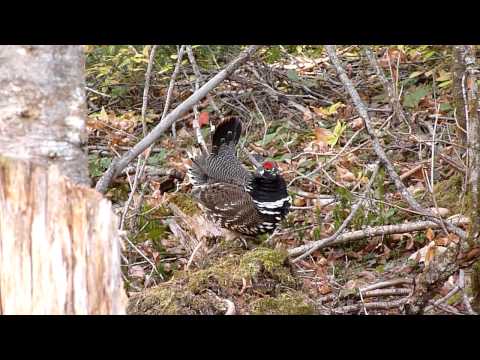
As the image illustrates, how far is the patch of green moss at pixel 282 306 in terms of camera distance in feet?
11.9

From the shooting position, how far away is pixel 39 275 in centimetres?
227

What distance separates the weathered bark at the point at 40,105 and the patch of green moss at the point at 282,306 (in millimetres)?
1456

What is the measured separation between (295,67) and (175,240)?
9.48 ft

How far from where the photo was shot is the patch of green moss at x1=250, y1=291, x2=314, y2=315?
3629 millimetres

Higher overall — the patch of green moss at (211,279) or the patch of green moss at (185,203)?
the patch of green moss at (185,203)

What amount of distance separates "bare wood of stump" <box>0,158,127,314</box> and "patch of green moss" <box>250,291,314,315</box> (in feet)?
4.78

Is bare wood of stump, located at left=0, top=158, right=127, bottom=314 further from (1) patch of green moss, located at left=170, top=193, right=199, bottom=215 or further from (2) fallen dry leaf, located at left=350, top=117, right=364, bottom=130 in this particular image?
(2) fallen dry leaf, located at left=350, top=117, right=364, bottom=130

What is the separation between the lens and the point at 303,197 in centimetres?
625

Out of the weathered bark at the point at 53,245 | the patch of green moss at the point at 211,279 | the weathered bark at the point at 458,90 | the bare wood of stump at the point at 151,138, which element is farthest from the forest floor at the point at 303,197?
the weathered bark at the point at 53,245

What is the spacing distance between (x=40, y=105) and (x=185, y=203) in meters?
3.39

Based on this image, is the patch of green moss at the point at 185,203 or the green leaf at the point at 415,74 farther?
the green leaf at the point at 415,74

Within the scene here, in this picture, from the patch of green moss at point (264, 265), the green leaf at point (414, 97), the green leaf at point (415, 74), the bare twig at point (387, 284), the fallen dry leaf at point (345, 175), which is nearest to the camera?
the patch of green moss at point (264, 265)

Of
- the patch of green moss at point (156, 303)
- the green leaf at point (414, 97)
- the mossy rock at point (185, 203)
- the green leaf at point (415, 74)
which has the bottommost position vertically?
the patch of green moss at point (156, 303)

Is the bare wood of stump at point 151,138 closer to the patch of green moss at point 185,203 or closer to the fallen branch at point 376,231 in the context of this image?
the fallen branch at point 376,231
